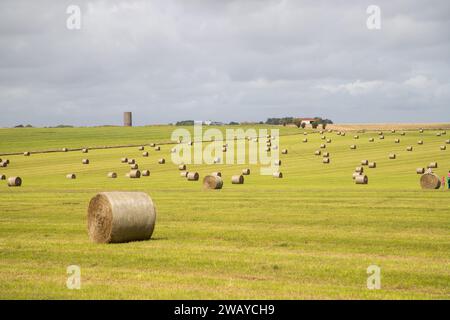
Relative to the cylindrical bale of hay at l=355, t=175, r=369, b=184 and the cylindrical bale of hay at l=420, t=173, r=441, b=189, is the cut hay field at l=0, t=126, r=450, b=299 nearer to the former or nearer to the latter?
the cylindrical bale of hay at l=355, t=175, r=369, b=184

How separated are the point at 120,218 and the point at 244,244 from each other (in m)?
3.75

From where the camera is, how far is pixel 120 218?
20.2m

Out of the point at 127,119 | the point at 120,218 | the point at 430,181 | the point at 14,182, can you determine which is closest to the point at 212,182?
the point at 430,181

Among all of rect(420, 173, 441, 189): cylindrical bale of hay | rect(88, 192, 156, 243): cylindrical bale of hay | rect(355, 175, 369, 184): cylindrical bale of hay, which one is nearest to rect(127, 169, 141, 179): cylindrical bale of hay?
rect(355, 175, 369, 184): cylindrical bale of hay

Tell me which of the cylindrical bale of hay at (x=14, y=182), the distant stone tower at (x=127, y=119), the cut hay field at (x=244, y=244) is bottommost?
the cut hay field at (x=244, y=244)

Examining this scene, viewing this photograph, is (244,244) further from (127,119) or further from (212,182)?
(127,119)

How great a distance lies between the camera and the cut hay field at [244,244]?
14.1 meters

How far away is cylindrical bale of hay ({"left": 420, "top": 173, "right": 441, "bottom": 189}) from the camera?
42.0 meters

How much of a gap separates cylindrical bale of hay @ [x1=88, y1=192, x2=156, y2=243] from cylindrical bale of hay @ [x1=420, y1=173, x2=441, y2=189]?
2572 centimetres

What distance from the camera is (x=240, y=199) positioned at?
117 feet

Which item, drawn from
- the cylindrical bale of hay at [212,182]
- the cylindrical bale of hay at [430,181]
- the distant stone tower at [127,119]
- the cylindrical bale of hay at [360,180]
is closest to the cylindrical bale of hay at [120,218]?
the cylindrical bale of hay at [212,182]

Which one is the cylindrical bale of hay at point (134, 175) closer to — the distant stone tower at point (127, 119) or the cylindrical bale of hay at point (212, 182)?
the cylindrical bale of hay at point (212, 182)

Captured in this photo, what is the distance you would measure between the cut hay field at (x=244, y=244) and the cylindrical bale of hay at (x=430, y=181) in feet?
5.61
